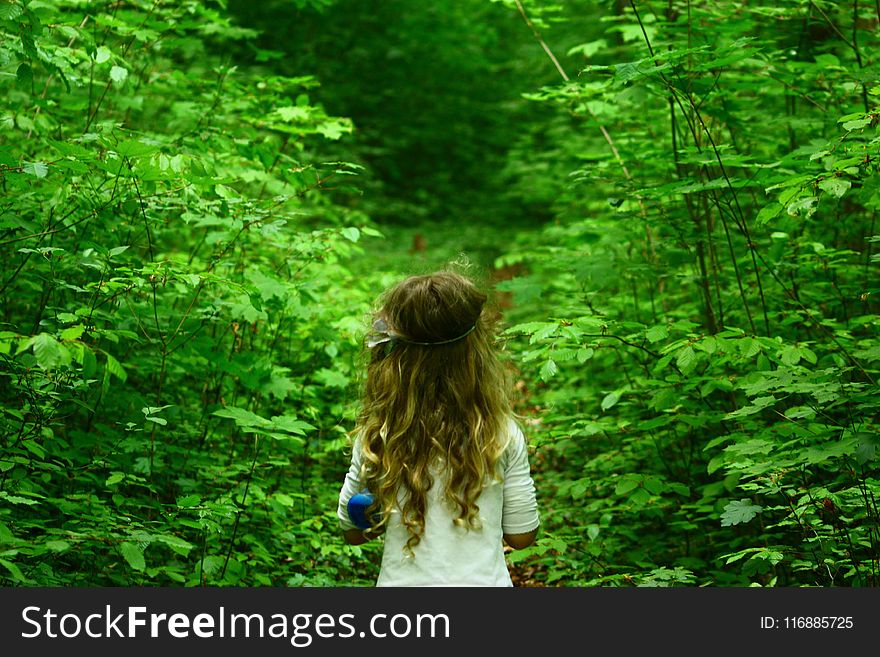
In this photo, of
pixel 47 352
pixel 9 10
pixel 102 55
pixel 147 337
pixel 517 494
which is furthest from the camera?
pixel 102 55

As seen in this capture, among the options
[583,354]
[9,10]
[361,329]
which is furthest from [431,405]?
[361,329]

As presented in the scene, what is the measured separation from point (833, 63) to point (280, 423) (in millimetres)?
3332

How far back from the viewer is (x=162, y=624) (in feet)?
8.71

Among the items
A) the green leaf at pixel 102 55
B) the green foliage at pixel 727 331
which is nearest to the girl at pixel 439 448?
the green foliage at pixel 727 331

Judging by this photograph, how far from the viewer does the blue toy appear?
244 centimetres

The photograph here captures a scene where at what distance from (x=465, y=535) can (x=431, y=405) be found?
401 millimetres

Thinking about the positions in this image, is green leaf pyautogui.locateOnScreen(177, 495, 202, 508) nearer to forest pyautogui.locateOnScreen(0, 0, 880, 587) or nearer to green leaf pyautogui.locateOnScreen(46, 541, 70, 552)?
forest pyautogui.locateOnScreen(0, 0, 880, 587)

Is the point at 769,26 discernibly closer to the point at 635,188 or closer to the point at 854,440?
the point at 635,188

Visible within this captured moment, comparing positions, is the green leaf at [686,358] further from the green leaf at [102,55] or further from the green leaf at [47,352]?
the green leaf at [102,55]

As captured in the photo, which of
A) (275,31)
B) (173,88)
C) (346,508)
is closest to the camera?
(346,508)

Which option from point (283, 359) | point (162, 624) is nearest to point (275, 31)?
point (283, 359)

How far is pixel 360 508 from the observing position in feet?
8.04

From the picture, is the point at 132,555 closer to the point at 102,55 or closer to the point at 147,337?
the point at 147,337

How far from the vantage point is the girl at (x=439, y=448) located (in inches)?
94.3
